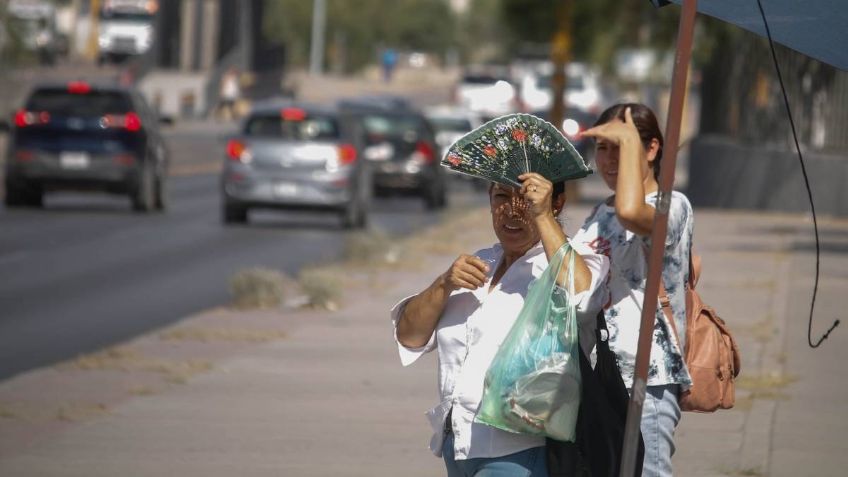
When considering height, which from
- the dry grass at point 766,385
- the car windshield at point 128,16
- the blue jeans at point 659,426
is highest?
the blue jeans at point 659,426

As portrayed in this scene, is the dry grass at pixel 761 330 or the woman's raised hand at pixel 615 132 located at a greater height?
the woman's raised hand at pixel 615 132

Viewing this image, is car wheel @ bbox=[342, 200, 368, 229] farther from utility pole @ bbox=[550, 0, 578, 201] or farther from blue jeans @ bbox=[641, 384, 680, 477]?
blue jeans @ bbox=[641, 384, 680, 477]

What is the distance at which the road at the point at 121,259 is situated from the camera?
45.9 feet

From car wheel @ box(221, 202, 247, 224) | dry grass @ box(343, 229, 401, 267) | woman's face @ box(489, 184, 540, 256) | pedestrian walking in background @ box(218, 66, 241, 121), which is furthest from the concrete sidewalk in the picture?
pedestrian walking in background @ box(218, 66, 241, 121)

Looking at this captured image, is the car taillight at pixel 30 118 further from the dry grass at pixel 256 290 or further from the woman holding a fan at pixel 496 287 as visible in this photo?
the woman holding a fan at pixel 496 287

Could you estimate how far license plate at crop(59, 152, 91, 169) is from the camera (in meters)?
25.6

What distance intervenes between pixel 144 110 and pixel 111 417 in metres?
17.1

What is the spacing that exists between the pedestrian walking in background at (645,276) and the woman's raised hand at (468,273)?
0.60 m

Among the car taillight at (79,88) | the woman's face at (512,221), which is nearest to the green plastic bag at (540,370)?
the woman's face at (512,221)

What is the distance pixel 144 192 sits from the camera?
86.5ft

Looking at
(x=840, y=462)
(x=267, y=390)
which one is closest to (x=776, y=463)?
(x=840, y=462)

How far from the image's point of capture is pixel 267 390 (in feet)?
35.0

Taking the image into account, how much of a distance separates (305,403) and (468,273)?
5.56m

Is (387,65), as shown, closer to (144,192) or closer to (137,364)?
(144,192)
